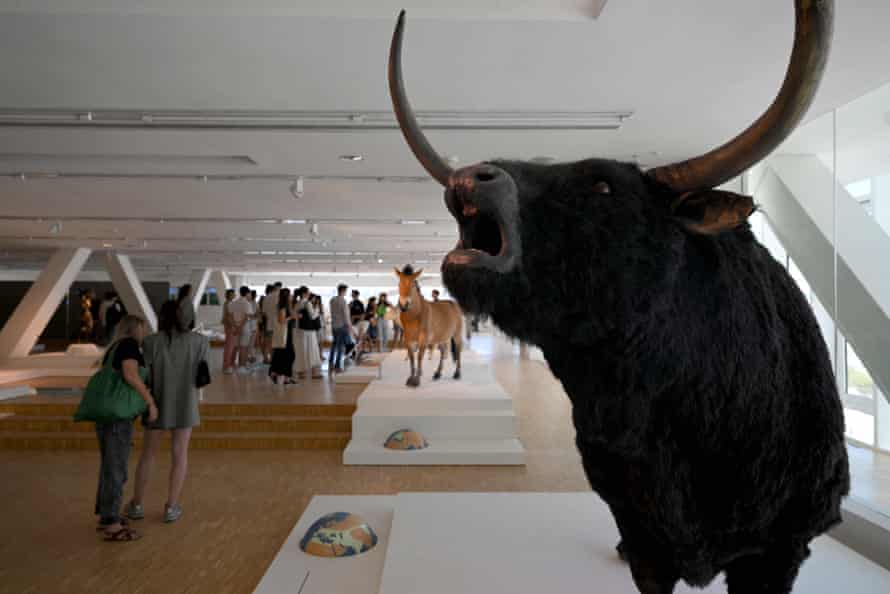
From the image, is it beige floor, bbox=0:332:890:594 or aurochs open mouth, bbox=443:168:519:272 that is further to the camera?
beige floor, bbox=0:332:890:594

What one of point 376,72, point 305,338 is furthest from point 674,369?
point 305,338

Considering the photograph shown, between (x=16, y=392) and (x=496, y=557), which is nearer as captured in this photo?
(x=496, y=557)

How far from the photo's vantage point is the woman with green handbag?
374 centimetres

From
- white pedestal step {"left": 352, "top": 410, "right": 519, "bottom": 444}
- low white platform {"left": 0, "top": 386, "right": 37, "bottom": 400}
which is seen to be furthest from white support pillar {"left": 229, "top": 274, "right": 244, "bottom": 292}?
white pedestal step {"left": 352, "top": 410, "right": 519, "bottom": 444}

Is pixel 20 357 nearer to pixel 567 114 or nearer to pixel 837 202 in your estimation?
pixel 567 114

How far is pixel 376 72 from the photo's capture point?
3.80 meters

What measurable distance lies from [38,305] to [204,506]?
1149 cm

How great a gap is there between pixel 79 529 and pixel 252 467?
71.4 inches

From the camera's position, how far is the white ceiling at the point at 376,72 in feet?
10.0

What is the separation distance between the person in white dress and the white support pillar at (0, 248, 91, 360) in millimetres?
7524

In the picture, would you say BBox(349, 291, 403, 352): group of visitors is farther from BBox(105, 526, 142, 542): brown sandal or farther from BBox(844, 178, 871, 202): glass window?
BBox(844, 178, 871, 202): glass window

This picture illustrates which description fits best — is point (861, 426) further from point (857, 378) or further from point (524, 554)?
point (524, 554)

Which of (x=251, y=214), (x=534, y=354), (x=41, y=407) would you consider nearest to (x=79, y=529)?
(x=41, y=407)

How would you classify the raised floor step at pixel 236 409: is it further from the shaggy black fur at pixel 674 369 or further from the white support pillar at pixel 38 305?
the shaggy black fur at pixel 674 369
